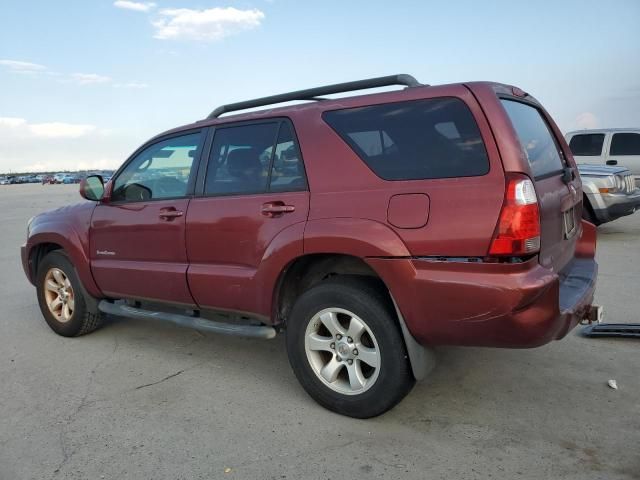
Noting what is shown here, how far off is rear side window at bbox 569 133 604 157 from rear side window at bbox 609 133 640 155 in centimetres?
25

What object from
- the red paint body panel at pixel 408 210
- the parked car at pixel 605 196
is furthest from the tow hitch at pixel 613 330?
the parked car at pixel 605 196

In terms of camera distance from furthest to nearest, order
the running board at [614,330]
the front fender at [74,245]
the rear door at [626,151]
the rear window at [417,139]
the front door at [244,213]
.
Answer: the rear door at [626,151]
the front fender at [74,245]
the running board at [614,330]
the front door at [244,213]
the rear window at [417,139]

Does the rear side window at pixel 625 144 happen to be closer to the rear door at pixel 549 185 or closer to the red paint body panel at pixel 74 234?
the rear door at pixel 549 185

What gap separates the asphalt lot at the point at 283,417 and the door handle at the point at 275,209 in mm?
1207

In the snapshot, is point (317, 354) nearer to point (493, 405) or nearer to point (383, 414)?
point (383, 414)

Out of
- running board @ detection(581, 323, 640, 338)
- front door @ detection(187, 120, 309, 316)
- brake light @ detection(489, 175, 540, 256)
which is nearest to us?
brake light @ detection(489, 175, 540, 256)

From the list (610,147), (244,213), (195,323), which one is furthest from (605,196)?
(195,323)

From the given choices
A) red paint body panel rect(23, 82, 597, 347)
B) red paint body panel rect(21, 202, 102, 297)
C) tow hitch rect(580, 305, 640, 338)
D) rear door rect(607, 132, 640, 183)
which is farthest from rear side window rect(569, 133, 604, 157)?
red paint body panel rect(21, 202, 102, 297)

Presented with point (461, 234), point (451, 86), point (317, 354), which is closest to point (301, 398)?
point (317, 354)

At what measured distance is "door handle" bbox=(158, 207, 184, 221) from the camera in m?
3.91

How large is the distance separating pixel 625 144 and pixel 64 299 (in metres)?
11.6

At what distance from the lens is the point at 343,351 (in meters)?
3.21

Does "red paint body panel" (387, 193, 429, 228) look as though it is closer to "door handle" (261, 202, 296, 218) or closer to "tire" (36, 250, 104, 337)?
"door handle" (261, 202, 296, 218)

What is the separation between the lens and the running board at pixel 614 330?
4328 millimetres
